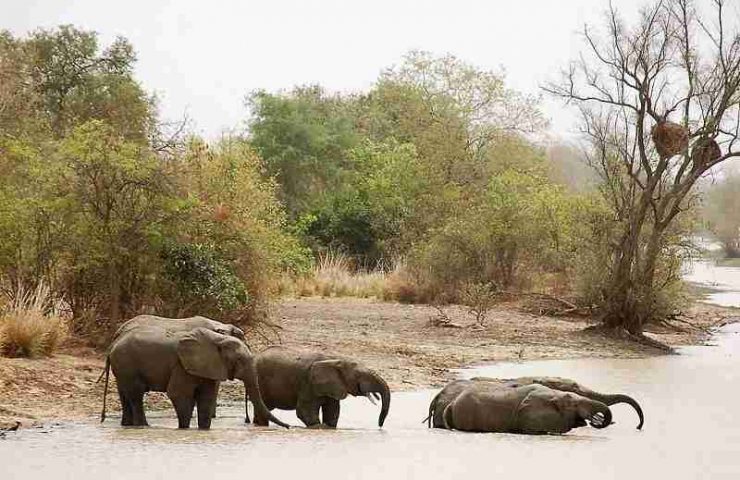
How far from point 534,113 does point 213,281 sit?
48174mm

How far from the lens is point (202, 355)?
13.2 metres

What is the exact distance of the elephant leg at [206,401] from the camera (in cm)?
1336

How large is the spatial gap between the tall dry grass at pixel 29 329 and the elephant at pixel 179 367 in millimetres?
3282

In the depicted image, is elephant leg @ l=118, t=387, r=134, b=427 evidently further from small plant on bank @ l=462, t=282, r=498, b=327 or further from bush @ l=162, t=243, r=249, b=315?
small plant on bank @ l=462, t=282, r=498, b=327

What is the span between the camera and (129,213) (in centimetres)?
1883

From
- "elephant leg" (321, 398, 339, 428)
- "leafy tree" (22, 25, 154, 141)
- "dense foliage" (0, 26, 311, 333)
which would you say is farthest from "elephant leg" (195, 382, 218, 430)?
"leafy tree" (22, 25, 154, 141)

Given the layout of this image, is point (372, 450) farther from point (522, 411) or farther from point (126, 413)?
point (126, 413)

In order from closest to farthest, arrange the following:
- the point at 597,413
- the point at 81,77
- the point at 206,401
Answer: the point at 206,401, the point at 597,413, the point at 81,77

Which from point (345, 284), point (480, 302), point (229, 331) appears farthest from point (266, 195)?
point (345, 284)

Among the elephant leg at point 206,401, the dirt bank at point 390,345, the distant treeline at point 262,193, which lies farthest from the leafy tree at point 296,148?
the elephant leg at point 206,401

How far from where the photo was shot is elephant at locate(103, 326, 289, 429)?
13.2 m

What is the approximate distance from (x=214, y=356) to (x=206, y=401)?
23.1 inches

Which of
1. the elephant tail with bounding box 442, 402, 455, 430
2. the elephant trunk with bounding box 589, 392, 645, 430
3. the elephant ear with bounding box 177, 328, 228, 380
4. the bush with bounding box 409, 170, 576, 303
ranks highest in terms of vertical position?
the bush with bounding box 409, 170, 576, 303

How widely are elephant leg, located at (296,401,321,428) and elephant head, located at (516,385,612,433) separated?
88.2 inches
